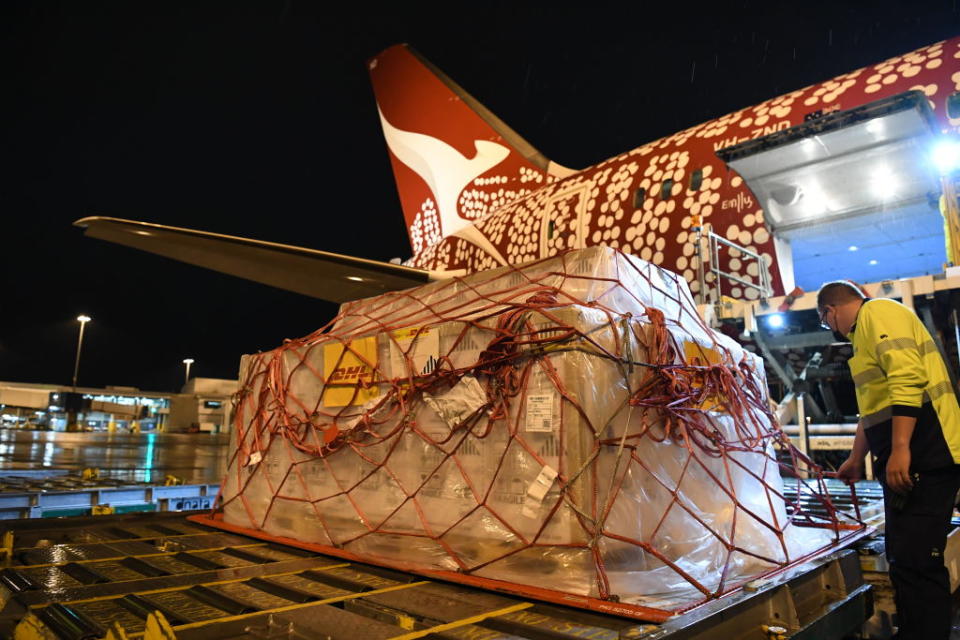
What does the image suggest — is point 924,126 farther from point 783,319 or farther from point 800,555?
point 800,555

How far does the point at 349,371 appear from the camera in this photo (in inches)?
95.0

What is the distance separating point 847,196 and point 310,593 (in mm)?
6253

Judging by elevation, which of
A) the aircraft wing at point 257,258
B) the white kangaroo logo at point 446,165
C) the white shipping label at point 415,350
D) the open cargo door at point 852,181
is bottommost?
the white shipping label at point 415,350

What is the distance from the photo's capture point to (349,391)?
238cm

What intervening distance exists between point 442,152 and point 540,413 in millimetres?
11333

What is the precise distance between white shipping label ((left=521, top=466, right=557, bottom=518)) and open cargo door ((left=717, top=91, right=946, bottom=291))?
4.45 meters

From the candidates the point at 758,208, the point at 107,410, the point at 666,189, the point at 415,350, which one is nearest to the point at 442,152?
the point at 666,189

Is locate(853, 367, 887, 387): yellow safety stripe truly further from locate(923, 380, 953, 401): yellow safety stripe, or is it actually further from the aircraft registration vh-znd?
the aircraft registration vh-znd

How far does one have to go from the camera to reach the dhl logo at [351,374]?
2.34 metres

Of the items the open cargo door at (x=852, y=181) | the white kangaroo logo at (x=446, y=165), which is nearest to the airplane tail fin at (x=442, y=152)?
the white kangaroo logo at (x=446, y=165)

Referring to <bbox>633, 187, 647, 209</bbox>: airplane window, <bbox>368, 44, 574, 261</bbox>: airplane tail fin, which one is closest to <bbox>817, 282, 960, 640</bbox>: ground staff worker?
<bbox>633, 187, 647, 209</bbox>: airplane window

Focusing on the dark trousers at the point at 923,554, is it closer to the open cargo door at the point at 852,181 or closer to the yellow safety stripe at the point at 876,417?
the yellow safety stripe at the point at 876,417

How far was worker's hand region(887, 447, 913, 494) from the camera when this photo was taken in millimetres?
2064

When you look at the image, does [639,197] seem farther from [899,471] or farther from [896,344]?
[899,471]
